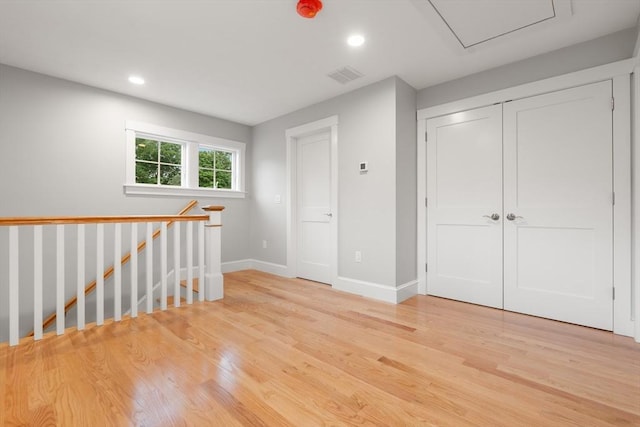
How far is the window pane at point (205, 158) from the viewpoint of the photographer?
4.48 m

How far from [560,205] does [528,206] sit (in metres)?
0.23

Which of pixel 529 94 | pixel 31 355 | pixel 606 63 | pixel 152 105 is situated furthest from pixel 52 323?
pixel 606 63

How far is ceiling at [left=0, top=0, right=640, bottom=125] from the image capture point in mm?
2072

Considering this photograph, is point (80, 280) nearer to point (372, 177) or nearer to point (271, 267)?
point (271, 267)

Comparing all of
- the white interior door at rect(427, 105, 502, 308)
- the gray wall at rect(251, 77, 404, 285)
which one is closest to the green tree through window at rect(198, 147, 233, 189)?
the gray wall at rect(251, 77, 404, 285)

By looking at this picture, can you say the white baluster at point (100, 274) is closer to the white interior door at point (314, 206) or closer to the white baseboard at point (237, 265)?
the white baseboard at point (237, 265)

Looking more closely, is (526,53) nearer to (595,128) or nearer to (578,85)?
(578,85)

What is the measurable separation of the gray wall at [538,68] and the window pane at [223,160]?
3.08 meters

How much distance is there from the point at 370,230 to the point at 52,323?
366 cm

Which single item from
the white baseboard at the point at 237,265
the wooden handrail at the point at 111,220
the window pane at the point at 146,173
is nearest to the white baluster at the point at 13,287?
the wooden handrail at the point at 111,220

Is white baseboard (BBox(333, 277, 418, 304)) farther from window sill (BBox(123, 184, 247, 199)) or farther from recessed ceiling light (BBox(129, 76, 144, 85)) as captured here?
recessed ceiling light (BBox(129, 76, 144, 85))

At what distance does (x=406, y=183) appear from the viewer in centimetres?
325

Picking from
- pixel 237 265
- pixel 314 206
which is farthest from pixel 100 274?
pixel 314 206

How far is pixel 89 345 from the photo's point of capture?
202 cm
